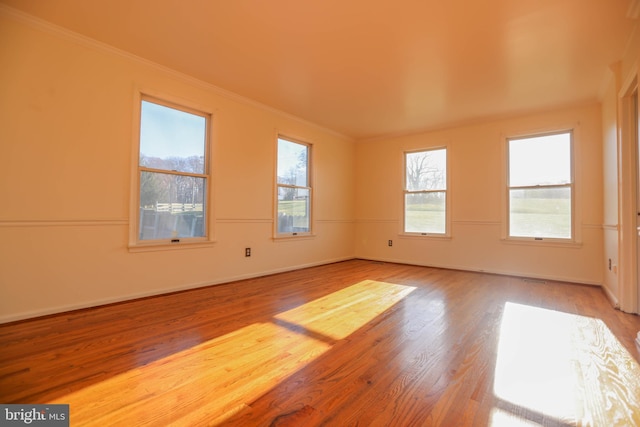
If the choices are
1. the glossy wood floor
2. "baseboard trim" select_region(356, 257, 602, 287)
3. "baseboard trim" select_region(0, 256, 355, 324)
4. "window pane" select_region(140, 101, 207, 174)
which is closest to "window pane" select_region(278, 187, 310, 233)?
"baseboard trim" select_region(0, 256, 355, 324)

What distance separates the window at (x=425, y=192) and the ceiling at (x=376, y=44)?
1372 mm

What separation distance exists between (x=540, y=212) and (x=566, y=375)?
135 inches

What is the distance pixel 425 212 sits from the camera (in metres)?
5.45

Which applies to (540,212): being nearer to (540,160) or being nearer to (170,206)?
(540,160)

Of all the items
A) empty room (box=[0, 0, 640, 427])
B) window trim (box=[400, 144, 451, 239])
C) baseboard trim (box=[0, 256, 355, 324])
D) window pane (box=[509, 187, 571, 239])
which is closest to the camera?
empty room (box=[0, 0, 640, 427])

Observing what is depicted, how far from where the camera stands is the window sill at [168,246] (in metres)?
3.08

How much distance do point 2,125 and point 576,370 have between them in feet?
14.4

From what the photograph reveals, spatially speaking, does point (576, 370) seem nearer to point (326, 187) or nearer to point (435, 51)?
point (435, 51)

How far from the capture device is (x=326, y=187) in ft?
18.3

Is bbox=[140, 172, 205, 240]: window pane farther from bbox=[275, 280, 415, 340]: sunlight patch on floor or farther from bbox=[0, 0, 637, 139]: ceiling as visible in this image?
bbox=[275, 280, 415, 340]: sunlight patch on floor

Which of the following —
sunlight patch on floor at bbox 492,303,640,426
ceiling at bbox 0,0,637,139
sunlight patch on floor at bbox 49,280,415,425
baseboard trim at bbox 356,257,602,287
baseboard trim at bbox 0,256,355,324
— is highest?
ceiling at bbox 0,0,637,139

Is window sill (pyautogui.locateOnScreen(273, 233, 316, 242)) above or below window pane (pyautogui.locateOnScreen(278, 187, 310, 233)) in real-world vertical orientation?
below

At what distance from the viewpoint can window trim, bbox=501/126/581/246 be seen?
13.5 ft

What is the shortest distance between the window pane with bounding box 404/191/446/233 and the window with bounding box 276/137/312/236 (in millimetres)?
1931
